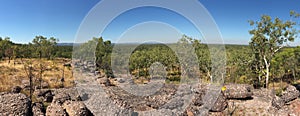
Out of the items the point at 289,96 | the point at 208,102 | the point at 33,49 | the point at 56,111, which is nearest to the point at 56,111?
the point at 56,111

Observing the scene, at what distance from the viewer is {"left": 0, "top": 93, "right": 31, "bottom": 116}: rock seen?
627cm

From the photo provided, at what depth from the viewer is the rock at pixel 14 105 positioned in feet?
20.6

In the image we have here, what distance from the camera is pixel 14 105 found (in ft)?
21.1

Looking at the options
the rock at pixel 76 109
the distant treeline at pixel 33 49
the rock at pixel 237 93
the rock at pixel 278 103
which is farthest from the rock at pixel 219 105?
the distant treeline at pixel 33 49

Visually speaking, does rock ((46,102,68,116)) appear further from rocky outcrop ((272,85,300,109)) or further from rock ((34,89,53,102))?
rocky outcrop ((272,85,300,109))

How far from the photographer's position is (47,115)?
673cm

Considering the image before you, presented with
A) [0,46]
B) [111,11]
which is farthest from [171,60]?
[0,46]

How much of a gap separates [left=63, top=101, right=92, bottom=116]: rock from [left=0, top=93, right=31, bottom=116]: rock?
3.85 feet

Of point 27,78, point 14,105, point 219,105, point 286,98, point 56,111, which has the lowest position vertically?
point 27,78

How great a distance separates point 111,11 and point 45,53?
3645 centimetres

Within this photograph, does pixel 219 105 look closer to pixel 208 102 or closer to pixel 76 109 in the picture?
pixel 208 102

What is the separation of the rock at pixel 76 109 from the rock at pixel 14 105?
1.17 m

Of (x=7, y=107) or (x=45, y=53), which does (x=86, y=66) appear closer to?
(x=45, y=53)

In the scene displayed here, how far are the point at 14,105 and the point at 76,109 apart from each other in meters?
1.86
